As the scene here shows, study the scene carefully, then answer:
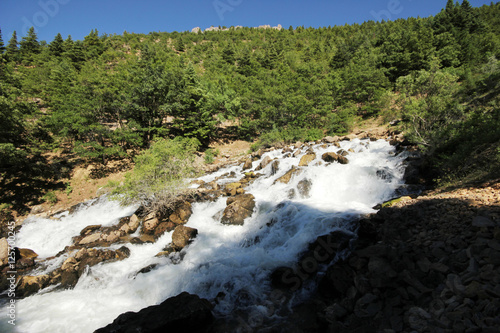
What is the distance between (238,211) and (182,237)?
3.57 m

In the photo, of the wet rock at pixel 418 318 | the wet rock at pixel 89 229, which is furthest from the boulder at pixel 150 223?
the wet rock at pixel 418 318

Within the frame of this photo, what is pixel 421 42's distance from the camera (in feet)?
123

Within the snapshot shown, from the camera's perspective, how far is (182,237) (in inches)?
415

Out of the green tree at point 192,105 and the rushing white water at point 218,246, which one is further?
the green tree at point 192,105

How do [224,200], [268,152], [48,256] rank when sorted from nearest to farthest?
[48,256], [224,200], [268,152]

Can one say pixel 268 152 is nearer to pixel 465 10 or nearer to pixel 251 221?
pixel 251 221

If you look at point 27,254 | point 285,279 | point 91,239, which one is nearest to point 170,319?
point 285,279

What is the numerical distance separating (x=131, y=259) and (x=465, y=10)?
73460 mm

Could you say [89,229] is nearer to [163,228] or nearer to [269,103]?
[163,228]

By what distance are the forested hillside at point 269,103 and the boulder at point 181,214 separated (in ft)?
44.2

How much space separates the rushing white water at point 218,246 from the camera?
7215mm

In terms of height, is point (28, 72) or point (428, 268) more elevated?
point (28, 72)

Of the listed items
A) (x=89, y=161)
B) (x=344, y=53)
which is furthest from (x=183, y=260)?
(x=344, y=53)

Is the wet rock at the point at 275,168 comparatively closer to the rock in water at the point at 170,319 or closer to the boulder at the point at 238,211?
the boulder at the point at 238,211
